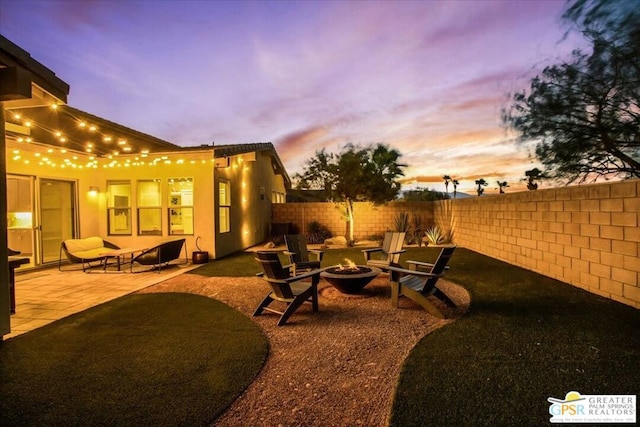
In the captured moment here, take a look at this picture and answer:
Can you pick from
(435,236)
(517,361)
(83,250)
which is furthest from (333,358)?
→ (435,236)

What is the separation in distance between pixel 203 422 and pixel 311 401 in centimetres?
74

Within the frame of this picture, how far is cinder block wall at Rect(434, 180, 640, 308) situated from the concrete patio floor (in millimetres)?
7310

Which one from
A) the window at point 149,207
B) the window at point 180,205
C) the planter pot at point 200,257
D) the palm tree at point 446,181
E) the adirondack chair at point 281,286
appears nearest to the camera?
the adirondack chair at point 281,286

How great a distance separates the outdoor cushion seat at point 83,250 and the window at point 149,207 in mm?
1185

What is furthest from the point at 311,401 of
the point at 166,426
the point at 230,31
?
the point at 230,31

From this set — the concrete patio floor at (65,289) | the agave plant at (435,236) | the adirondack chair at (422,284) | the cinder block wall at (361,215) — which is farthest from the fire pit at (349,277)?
the cinder block wall at (361,215)

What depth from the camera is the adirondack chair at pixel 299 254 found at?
6.20 m

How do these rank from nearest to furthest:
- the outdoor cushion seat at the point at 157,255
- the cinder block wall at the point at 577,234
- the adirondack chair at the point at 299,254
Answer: the cinder block wall at the point at 577,234 → the adirondack chair at the point at 299,254 → the outdoor cushion seat at the point at 157,255

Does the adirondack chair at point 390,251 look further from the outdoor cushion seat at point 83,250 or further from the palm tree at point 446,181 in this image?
the palm tree at point 446,181

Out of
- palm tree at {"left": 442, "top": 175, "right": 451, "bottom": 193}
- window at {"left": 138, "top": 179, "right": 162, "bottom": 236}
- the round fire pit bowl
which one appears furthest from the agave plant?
palm tree at {"left": 442, "top": 175, "right": 451, "bottom": 193}

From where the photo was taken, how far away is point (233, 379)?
2.71 metres

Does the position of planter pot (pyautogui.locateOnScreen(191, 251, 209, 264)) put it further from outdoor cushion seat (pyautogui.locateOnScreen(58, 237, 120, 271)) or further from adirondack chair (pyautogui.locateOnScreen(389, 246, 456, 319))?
adirondack chair (pyautogui.locateOnScreen(389, 246, 456, 319))

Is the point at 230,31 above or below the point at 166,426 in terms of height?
above

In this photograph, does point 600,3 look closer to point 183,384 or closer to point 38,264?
point 183,384
